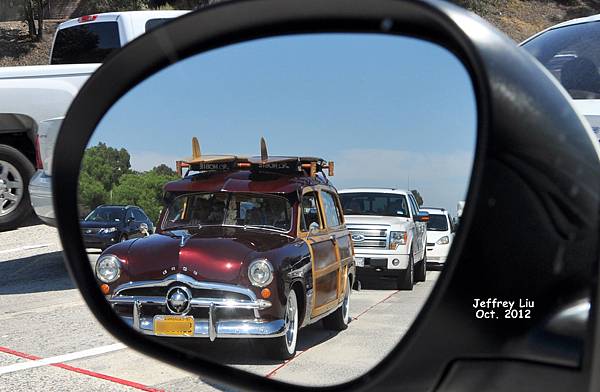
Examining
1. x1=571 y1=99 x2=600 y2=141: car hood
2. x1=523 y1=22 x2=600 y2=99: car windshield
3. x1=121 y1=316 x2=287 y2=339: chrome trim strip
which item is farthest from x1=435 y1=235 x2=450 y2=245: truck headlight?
x1=523 y1=22 x2=600 y2=99: car windshield

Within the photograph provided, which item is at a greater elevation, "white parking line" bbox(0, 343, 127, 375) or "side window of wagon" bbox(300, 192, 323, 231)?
"side window of wagon" bbox(300, 192, 323, 231)

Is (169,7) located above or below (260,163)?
above

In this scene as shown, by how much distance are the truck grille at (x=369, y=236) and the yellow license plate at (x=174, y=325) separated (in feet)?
1.14

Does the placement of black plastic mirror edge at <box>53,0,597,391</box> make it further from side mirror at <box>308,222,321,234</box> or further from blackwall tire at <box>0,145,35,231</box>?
blackwall tire at <box>0,145,35,231</box>

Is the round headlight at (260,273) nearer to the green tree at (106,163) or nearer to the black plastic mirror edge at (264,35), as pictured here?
the black plastic mirror edge at (264,35)

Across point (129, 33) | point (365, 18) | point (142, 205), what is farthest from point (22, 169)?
point (365, 18)

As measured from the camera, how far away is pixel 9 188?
9883 mm

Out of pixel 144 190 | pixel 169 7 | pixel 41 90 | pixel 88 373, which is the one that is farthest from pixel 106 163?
pixel 169 7

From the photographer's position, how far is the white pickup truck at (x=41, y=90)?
8.98 m

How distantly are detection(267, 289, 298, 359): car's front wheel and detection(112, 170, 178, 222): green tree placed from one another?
311mm

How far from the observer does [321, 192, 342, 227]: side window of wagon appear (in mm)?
1247

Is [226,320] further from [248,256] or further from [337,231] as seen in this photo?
[337,231]

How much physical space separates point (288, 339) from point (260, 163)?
1.03 ft

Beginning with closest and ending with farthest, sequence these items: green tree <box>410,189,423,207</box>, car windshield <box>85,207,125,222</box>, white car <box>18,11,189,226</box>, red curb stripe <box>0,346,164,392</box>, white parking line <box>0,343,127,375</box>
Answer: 1. green tree <box>410,189,423,207</box>
2. car windshield <box>85,207,125,222</box>
3. red curb stripe <box>0,346,164,392</box>
4. white parking line <box>0,343,127,375</box>
5. white car <box>18,11,189,226</box>
